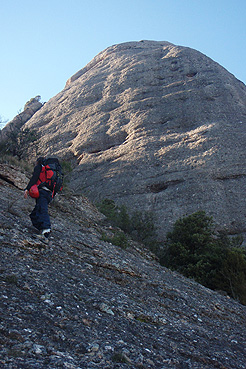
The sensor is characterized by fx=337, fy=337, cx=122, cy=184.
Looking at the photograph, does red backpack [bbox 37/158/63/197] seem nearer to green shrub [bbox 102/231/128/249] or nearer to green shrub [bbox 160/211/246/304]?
green shrub [bbox 102/231/128/249]

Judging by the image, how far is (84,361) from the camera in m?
3.02

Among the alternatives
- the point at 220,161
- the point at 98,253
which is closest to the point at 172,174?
the point at 220,161

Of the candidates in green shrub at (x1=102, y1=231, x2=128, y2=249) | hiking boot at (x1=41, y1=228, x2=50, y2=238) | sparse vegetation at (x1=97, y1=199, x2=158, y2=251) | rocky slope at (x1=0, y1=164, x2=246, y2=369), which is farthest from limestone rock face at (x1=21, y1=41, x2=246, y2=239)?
hiking boot at (x1=41, y1=228, x2=50, y2=238)

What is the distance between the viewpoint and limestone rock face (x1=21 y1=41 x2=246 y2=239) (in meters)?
19.5

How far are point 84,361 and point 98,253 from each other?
4.70 meters

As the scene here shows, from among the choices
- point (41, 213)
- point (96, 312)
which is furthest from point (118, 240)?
point (96, 312)

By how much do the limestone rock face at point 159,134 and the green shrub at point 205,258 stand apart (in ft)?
9.91

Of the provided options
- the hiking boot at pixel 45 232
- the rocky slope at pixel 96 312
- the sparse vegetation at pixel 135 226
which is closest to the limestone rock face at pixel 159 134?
the sparse vegetation at pixel 135 226

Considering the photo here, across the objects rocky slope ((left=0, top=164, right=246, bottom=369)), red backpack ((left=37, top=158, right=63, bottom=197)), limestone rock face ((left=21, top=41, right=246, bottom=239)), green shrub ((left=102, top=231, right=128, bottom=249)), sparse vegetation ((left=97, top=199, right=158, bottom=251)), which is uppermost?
limestone rock face ((left=21, top=41, right=246, bottom=239))

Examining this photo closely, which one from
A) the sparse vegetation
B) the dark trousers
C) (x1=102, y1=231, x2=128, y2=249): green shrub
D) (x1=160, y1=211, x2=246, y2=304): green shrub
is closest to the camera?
the dark trousers

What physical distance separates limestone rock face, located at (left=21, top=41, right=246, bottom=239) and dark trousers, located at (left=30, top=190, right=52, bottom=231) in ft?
37.4

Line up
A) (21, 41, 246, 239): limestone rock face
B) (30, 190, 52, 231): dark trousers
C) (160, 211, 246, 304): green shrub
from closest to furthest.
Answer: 1. (30, 190, 52, 231): dark trousers
2. (160, 211, 246, 304): green shrub
3. (21, 41, 246, 239): limestone rock face

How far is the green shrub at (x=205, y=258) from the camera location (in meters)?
10.6

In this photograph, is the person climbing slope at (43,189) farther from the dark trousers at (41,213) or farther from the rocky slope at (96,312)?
the rocky slope at (96,312)
